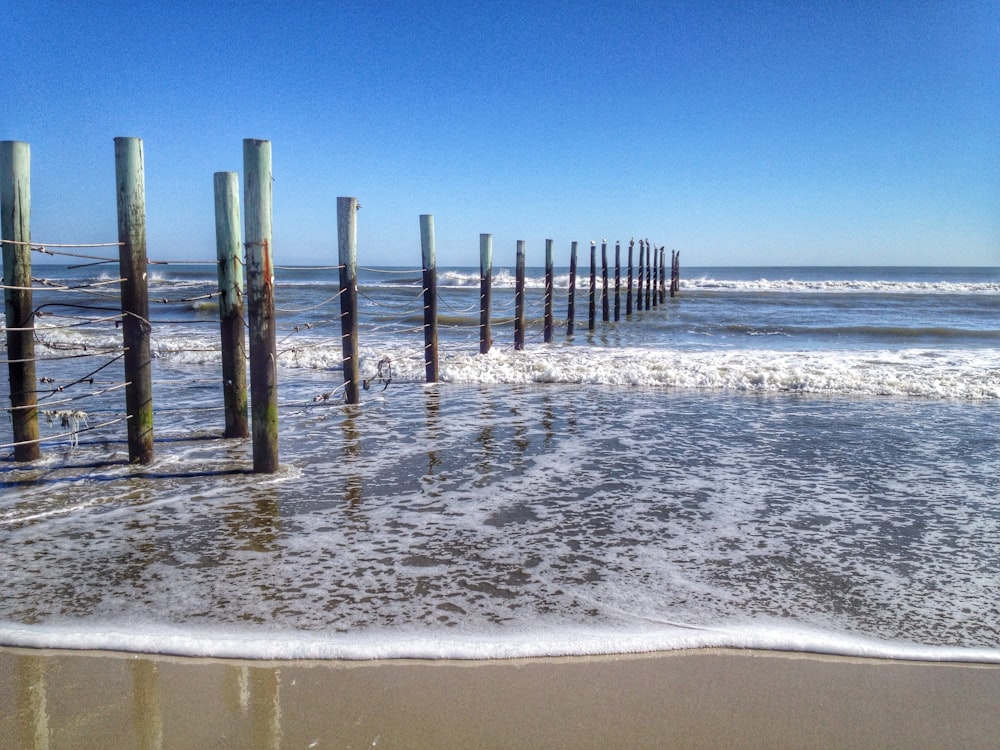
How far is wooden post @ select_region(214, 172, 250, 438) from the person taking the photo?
6.40 meters

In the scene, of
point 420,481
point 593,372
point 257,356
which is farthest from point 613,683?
point 593,372

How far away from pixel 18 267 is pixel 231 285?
155 centimetres

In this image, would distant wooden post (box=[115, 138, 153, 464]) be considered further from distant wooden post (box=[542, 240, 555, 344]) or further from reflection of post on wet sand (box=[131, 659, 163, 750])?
distant wooden post (box=[542, 240, 555, 344])

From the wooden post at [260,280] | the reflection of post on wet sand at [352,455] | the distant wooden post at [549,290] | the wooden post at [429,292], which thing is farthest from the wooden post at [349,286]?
the distant wooden post at [549,290]

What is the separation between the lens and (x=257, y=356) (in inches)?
224

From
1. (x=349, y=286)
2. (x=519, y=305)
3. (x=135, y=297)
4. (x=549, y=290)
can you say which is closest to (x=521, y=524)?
(x=135, y=297)

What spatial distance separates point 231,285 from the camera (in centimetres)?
659

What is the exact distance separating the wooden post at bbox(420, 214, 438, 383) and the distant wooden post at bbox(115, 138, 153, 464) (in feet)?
16.6

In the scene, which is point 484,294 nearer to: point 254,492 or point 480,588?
point 254,492

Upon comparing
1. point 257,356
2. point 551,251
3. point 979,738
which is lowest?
point 979,738

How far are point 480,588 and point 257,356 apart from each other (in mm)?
2842

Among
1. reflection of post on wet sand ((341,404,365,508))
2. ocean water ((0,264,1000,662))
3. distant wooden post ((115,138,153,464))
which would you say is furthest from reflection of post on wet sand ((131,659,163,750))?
distant wooden post ((115,138,153,464))

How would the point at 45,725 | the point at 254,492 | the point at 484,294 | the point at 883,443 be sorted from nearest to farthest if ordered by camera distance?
the point at 45,725
the point at 254,492
the point at 883,443
the point at 484,294

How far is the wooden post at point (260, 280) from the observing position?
18.5 feet
